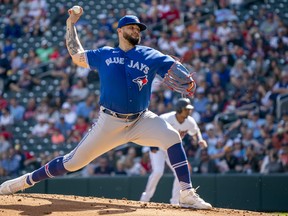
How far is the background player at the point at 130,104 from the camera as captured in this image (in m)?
8.11

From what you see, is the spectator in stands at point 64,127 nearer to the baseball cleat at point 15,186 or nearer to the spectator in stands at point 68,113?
the spectator in stands at point 68,113

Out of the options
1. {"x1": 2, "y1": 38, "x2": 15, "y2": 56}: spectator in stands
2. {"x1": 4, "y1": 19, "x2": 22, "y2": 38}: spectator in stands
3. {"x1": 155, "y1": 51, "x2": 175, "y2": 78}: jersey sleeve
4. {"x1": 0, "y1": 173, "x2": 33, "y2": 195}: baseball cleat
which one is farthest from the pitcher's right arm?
{"x1": 4, "y1": 19, "x2": 22, "y2": 38}: spectator in stands

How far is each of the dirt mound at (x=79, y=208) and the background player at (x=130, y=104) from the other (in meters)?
0.35

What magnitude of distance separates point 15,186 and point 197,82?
27.9 ft

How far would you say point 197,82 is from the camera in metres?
16.9

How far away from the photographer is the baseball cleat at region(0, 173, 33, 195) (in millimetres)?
8898

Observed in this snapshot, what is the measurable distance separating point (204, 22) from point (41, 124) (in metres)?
4.84

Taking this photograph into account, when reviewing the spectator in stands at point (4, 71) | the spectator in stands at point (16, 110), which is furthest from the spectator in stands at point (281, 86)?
the spectator in stands at point (4, 71)

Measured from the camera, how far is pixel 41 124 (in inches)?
703

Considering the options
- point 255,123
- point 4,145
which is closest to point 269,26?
point 255,123

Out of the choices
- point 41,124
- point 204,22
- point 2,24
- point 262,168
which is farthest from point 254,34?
point 2,24

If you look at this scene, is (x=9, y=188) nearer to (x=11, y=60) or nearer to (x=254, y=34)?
(x=254, y=34)

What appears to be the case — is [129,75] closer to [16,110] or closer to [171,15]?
[16,110]

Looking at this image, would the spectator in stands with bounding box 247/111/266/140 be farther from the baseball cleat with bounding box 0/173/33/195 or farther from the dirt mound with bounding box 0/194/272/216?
the baseball cleat with bounding box 0/173/33/195
